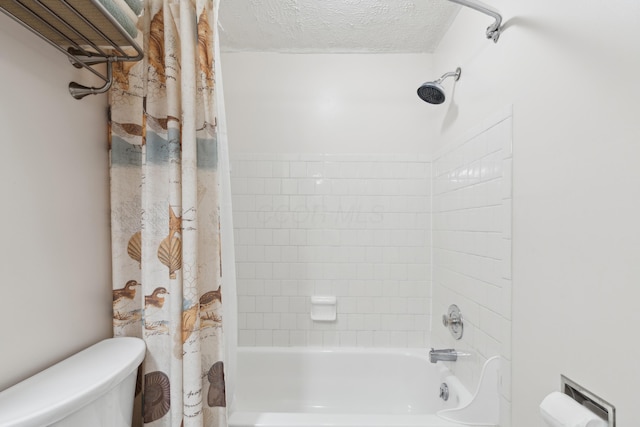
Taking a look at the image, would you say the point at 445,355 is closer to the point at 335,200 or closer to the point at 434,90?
the point at 335,200

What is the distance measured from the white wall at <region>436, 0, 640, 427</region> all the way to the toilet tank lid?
117 centimetres

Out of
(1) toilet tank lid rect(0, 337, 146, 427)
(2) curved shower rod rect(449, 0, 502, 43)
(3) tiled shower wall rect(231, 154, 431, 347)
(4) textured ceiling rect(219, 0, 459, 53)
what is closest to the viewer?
(1) toilet tank lid rect(0, 337, 146, 427)

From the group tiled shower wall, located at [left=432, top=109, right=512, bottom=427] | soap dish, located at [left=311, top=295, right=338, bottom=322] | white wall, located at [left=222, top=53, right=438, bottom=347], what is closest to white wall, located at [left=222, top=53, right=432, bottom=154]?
white wall, located at [left=222, top=53, right=438, bottom=347]

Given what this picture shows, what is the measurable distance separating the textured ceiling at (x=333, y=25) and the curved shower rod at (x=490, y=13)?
1.73 ft

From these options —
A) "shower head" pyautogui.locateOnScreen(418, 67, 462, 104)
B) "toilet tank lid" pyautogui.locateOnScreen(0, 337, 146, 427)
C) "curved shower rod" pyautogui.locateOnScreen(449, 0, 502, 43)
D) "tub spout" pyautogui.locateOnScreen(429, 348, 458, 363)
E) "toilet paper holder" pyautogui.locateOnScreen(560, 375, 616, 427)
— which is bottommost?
"tub spout" pyautogui.locateOnScreen(429, 348, 458, 363)

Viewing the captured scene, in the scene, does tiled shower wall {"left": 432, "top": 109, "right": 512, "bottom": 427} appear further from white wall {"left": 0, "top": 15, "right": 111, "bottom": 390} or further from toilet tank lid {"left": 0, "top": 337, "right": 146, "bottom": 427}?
white wall {"left": 0, "top": 15, "right": 111, "bottom": 390}

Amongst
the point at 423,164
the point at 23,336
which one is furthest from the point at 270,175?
the point at 23,336

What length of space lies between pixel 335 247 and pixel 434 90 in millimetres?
1050

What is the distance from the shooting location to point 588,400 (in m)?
0.80

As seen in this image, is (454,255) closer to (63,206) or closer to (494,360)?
(494,360)

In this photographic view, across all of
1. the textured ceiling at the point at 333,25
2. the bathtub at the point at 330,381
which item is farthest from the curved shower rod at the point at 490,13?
the bathtub at the point at 330,381

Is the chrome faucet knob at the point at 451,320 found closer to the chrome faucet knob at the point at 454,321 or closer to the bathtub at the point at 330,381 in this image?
the chrome faucet knob at the point at 454,321

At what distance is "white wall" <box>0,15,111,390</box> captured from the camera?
0.76 metres

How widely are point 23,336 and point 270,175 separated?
4.83ft
